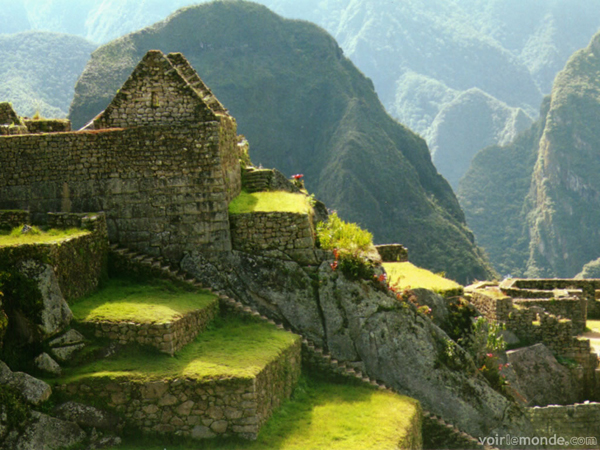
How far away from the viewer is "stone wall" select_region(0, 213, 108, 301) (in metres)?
14.3

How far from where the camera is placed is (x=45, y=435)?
42.1 ft

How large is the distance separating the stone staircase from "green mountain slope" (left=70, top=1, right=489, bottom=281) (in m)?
102

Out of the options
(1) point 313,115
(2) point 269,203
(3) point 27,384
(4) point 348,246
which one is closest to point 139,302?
(3) point 27,384

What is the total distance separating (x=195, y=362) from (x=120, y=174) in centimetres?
553

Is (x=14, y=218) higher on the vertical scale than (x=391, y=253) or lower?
higher

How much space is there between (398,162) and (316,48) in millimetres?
46802

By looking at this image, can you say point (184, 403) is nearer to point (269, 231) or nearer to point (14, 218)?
point (269, 231)

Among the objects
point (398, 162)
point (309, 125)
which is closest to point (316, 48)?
point (309, 125)

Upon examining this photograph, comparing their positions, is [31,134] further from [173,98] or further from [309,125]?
[309,125]

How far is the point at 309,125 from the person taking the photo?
17088cm

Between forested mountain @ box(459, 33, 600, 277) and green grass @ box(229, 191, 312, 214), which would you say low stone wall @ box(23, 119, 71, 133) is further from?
forested mountain @ box(459, 33, 600, 277)

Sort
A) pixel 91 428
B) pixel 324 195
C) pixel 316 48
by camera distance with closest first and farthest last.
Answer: pixel 91 428 < pixel 324 195 < pixel 316 48

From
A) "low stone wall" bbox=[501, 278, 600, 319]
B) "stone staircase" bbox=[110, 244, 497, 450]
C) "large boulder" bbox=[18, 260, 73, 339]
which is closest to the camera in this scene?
"large boulder" bbox=[18, 260, 73, 339]

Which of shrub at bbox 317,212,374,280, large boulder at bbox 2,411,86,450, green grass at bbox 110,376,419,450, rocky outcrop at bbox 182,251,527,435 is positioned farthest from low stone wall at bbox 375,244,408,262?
large boulder at bbox 2,411,86,450
